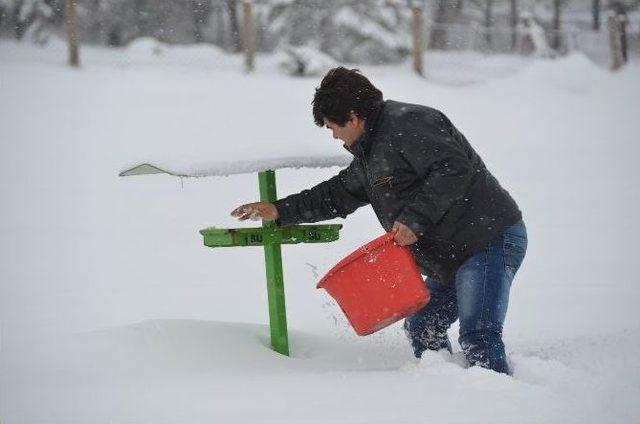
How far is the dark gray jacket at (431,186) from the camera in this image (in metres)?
3.28

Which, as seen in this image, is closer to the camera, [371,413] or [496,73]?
[371,413]

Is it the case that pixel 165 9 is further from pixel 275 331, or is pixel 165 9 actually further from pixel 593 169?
pixel 275 331

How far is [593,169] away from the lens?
11.1 metres

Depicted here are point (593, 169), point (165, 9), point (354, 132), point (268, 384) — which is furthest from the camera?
point (165, 9)

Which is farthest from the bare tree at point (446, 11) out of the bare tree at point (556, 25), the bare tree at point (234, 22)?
the bare tree at point (234, 22)

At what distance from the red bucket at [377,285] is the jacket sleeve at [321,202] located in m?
0.48

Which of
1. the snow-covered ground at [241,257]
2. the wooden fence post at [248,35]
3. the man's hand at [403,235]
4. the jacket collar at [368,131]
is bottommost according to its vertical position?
the snow-covered ground at [241,257]

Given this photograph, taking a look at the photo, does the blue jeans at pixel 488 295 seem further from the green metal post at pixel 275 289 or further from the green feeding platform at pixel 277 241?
the green metal post at pixel 275 289

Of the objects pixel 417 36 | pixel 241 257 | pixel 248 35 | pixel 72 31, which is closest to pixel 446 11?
pixel 417 36

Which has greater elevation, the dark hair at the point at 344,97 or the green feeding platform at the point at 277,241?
the dark hair at the point at 344,97

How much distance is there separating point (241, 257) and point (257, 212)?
11.6 feet

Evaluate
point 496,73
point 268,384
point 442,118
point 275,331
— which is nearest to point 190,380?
point 268,384

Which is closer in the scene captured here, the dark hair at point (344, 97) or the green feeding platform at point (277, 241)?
the dark hair at point (344, 97)

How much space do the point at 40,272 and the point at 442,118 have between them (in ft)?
14.6
